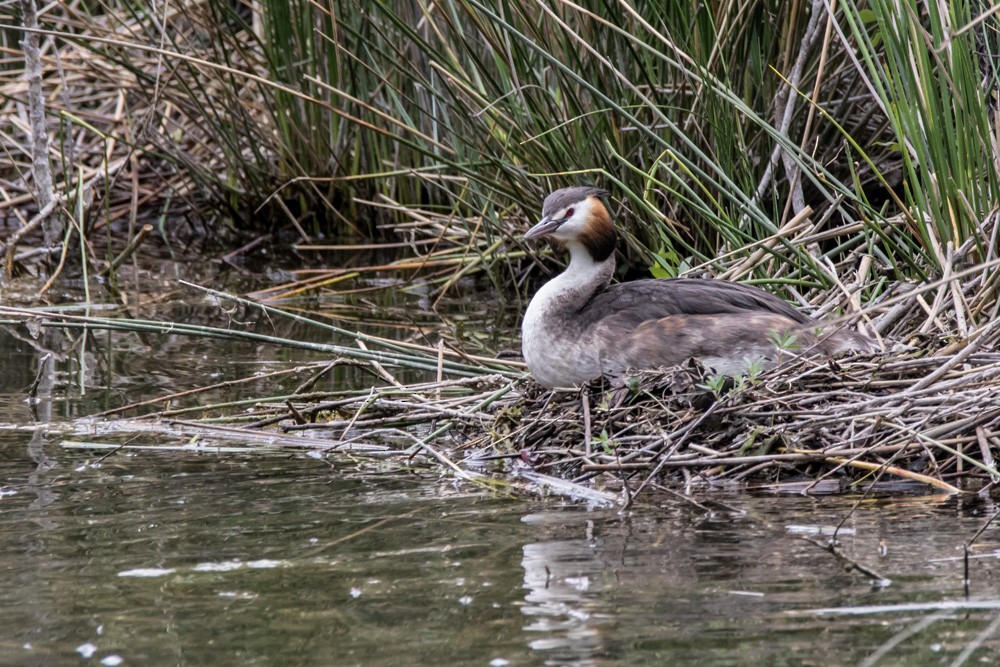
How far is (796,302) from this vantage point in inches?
225

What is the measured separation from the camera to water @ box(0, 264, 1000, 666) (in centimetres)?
293

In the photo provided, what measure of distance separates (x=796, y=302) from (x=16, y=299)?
164 inches

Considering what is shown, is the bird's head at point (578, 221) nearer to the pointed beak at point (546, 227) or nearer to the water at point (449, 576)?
the pointed beak at point (546, 227)

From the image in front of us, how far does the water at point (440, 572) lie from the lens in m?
2.93

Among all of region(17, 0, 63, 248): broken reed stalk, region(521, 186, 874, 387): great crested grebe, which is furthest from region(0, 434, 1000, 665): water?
region(17, 0, 63, 248): broken reed stalk

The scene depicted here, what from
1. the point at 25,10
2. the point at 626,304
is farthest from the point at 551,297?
the point at 25,10

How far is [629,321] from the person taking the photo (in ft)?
16.4

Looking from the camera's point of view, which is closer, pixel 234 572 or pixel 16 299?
pixel 234 572

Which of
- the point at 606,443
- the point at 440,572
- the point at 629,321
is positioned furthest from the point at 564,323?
the point at 440,572

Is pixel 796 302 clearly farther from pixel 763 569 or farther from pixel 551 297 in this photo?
pixel 763 569

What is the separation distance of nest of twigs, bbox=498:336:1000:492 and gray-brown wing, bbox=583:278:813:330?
13.0 inches

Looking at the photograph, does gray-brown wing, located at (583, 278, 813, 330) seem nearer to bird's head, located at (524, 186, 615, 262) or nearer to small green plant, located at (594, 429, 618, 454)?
bird's head, located at (524, 186, 615, 262)

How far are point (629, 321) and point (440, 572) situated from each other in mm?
1756

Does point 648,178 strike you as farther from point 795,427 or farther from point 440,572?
point 440,572
